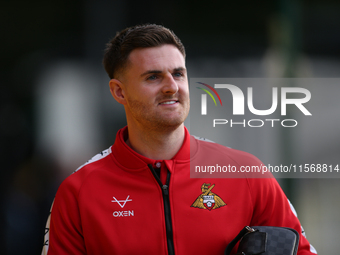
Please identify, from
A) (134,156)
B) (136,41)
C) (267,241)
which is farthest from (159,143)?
(267,241)

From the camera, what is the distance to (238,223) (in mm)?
1336

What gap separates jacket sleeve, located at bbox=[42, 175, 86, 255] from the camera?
131 centimetres

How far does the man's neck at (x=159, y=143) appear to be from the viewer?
55.9 inches

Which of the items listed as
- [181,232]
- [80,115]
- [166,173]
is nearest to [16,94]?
[80,115]

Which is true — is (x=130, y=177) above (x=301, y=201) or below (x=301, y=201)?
above

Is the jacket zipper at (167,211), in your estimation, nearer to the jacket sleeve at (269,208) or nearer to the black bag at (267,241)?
the black bag at (267,241)

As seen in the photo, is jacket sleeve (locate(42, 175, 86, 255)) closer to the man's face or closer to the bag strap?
the man's face

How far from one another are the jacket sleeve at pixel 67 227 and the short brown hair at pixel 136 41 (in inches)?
22.5

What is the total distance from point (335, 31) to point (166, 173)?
1391 mm

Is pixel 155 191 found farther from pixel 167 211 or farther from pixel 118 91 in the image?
pixel 118 91

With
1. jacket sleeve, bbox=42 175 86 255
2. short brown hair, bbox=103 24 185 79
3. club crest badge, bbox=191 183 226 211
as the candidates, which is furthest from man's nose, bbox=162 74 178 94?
jacket sleeve, bbox=42 175 86 255

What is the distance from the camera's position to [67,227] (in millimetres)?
1335

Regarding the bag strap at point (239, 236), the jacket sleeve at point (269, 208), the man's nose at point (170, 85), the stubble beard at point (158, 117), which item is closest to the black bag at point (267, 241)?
the bag strap at point (239, 236)

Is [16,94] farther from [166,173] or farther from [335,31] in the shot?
[335,31]
